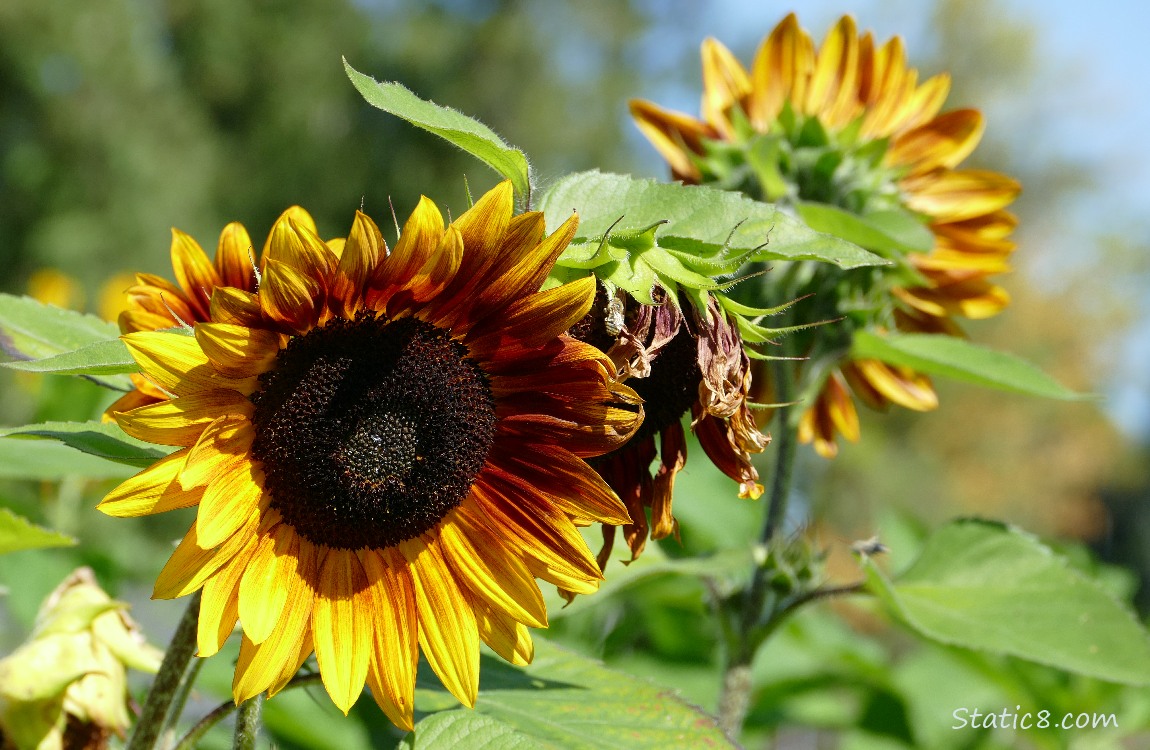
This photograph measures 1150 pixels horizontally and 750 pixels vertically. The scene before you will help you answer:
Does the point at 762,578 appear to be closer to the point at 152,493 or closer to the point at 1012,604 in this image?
the point at 1012,604

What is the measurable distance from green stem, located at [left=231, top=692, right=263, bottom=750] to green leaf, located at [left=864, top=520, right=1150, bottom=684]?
61cm

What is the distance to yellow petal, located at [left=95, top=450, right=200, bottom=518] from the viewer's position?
23.6 inches

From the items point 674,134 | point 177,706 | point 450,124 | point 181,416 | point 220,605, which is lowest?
point 177,706

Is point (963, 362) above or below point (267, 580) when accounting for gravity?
above

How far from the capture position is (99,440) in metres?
0.66

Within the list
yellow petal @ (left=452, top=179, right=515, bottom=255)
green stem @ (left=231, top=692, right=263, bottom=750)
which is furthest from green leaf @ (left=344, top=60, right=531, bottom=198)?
green stem @ (left=231, top=692, right=263, bottom=750)

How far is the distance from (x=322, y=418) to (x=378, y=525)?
83 mm

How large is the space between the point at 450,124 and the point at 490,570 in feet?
0.96

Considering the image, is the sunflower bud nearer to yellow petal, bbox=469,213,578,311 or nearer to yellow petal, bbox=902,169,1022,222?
yellow petal, bbox=469,213,578,311

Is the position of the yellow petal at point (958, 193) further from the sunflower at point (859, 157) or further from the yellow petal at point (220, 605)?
the yellow petal at point (220, 605)

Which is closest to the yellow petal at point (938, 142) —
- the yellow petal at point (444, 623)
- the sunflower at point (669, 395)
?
the sunflower at point (669, 395)

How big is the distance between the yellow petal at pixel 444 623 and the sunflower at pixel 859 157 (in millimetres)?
647

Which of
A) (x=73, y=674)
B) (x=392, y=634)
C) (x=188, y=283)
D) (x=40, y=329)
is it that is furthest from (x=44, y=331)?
(x=392, y=634)

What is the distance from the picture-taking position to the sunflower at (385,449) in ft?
2.07
